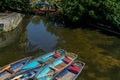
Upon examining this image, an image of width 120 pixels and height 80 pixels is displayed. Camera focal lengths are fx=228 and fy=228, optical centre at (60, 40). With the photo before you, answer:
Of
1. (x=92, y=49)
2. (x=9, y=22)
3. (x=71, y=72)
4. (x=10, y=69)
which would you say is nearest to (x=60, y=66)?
(x=71, y=72)

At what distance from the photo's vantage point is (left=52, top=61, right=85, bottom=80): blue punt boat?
29039 mm

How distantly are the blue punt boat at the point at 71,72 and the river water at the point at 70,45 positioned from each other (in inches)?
34.5

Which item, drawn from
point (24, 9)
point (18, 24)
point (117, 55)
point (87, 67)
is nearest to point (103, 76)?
point (87, 67)

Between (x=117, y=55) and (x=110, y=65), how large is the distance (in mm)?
4017

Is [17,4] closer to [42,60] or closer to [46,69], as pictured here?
[42,60]

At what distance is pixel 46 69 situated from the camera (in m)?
29.6

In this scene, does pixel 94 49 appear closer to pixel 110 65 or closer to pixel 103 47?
pixel 103 47

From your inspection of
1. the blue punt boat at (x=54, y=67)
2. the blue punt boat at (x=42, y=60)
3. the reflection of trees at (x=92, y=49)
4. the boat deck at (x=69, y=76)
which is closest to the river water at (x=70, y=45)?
the reflection of trees at (x=92, y=49)

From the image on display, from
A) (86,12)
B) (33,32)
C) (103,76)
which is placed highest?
(86,12)

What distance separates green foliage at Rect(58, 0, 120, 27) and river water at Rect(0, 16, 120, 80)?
3.01 metres

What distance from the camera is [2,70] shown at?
28.8 meters

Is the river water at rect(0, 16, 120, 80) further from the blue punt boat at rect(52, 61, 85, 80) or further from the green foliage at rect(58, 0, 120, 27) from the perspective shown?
the green foliage at rect(58, 0, 120, 27)

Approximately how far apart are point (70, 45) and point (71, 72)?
1072cm

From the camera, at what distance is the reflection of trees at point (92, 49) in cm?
3208
